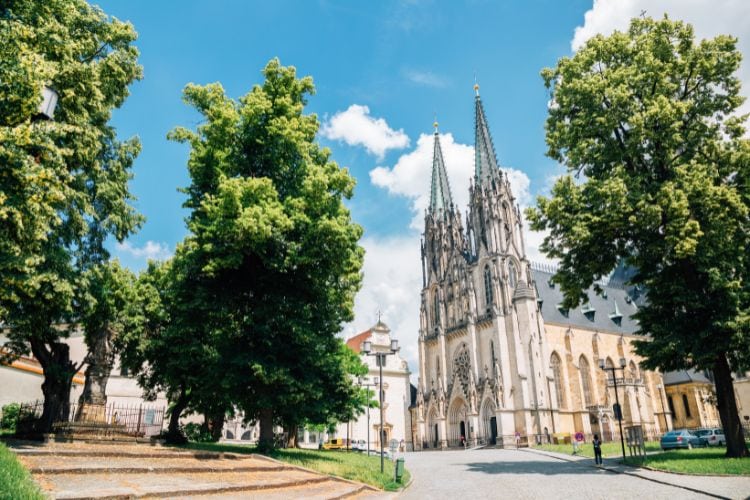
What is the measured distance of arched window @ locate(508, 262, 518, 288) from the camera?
156 ft

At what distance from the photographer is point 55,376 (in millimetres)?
17422

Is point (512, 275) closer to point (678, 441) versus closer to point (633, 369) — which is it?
point (633, 369)

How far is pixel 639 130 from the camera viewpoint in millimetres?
17078

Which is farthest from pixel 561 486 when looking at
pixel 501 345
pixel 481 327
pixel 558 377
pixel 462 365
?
pixel 558 377

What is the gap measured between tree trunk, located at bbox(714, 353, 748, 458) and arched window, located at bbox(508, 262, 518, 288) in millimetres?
30436

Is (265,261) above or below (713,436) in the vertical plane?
above

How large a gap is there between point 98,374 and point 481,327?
38.7 metres

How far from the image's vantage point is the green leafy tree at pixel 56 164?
9273 millimetres

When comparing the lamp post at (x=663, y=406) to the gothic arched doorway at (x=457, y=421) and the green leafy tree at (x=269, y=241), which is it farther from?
the green leafy tree at (x=269, y=241)

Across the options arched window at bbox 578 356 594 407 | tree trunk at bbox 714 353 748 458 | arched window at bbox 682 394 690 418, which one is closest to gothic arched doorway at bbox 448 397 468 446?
arched window at bbox 578 356 594 407

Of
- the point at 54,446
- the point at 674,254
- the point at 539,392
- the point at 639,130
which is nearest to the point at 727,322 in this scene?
the point at 674,254

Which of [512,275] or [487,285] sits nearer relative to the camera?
[512,275]

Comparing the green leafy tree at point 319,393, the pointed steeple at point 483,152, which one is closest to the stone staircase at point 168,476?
the green leafy tree at point 319,393

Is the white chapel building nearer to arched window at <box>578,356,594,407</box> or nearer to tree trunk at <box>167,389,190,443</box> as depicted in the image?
arched window at <box>578,356,594,407</box>
